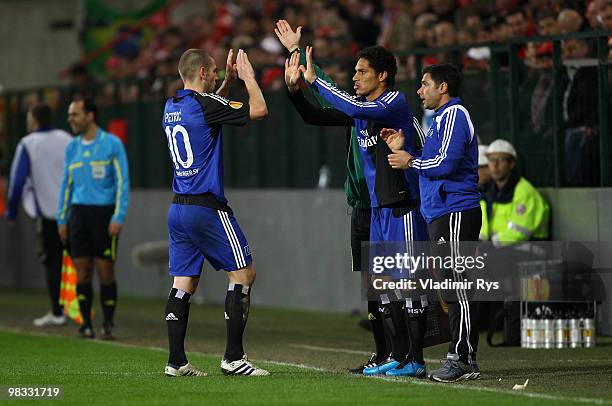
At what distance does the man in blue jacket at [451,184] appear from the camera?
34.9 feet

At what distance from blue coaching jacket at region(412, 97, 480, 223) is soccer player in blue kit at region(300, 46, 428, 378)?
0.16m

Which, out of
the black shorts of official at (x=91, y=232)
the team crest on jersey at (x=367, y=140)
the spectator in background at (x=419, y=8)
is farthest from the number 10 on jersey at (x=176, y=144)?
the spectator in background at (x=419, y=8)

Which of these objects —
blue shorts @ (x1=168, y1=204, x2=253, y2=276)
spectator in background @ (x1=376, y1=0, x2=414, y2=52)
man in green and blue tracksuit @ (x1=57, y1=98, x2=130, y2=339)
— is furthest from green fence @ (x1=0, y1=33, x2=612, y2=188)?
blue shorts @ (x1=168, y1=204, x2=253, y2=276)

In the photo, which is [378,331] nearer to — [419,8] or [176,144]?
[176,144]

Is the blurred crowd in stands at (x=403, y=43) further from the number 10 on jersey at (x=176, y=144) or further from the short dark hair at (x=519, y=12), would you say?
the number 10 on jersey at (x=176, y=144)

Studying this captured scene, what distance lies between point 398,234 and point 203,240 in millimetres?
1415

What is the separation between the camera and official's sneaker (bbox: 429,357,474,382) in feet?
34.5

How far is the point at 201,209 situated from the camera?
10703mm

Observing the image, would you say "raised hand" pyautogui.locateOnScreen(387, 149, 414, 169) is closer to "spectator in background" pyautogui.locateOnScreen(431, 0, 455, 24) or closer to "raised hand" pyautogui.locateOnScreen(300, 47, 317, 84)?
"raised hand" pyautogui.locateOnScreen(300, 47, 317, 84)

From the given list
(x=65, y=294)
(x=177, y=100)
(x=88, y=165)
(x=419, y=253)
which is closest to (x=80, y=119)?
(x=88, y=165)

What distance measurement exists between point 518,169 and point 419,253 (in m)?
4.58

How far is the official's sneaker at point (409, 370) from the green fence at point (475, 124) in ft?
14.6

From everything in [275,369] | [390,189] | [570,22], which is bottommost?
[275,369]

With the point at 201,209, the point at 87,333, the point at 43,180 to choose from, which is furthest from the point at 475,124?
the point at 201,209
